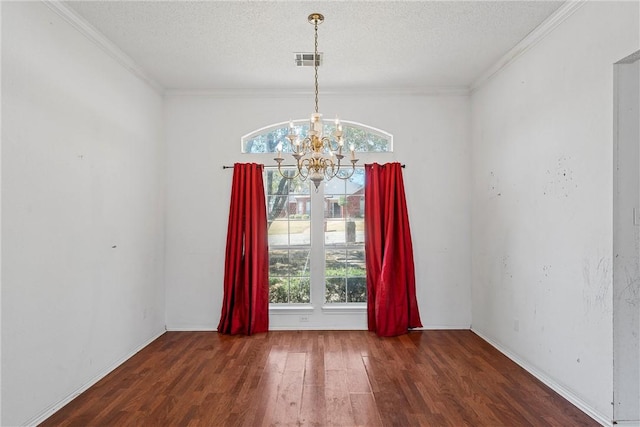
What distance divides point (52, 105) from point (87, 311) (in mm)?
1684

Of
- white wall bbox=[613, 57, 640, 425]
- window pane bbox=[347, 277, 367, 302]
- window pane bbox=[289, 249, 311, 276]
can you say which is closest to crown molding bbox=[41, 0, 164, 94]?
window pane bbox=[289, 249, 311, 276]

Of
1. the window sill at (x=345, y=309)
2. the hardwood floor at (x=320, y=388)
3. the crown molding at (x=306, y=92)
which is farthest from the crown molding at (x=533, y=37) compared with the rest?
the window sill at (x=345, y=309)

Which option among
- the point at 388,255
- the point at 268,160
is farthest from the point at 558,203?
the point at 268,160

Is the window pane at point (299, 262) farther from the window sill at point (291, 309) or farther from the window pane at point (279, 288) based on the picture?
the window sill at point (291, 309)

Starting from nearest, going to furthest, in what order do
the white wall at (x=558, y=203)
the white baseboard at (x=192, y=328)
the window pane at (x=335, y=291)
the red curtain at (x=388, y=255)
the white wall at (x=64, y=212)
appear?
the white wall at (x=64, y=212) → the white wall at (x=558, y=203) → the red curtain at (x=388, y=255) → the white baseboard at (x=192, y=328) → the window pane at (x=335, y=291)

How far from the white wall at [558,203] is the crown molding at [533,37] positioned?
52 mm

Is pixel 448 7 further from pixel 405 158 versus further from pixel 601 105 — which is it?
pixel 405 158

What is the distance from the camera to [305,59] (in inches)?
154

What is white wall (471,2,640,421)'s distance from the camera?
8.73 ft

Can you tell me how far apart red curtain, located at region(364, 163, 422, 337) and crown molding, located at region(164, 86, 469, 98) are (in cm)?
96

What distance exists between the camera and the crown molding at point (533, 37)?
2.95 metres

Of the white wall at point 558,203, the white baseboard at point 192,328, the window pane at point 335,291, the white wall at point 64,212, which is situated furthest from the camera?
the window pane at point 335,291

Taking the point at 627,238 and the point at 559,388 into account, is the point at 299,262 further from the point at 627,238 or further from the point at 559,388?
the point at 627,238

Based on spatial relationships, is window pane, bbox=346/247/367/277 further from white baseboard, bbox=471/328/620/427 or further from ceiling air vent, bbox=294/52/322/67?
ceiling air vent, bbox=294/52/322/67
